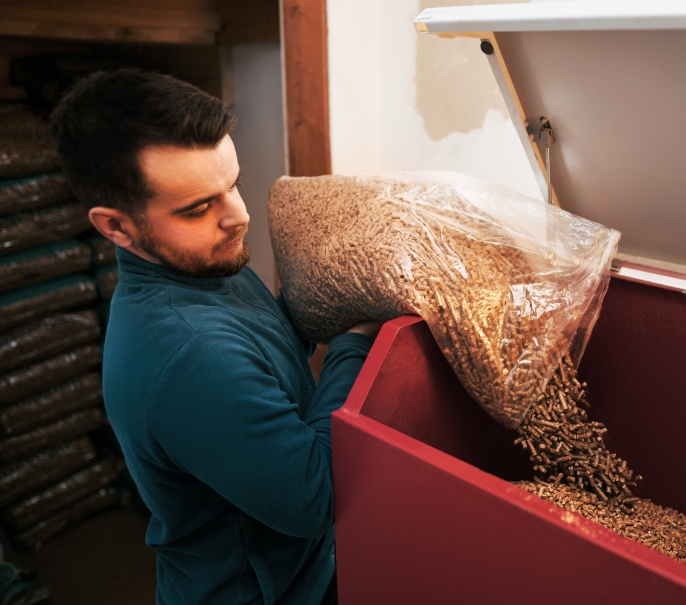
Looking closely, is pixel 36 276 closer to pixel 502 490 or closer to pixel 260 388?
pixel 260 388

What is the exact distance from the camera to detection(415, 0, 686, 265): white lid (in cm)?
63

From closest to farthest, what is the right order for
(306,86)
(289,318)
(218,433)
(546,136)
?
(218,433) → (546,136) → (289,318) → (306,86)

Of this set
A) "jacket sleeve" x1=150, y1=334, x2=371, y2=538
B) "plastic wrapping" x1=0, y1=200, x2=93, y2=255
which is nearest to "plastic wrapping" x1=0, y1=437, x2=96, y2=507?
"plastic wrapping" x1=0, y1=200, x2=93, y2=255

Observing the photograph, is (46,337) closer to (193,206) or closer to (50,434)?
(50,434)

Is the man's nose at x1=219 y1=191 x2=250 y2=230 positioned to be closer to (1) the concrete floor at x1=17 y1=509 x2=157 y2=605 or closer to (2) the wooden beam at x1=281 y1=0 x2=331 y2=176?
(2) the wooden beam at x1=281 y1=0 x2=331 y2=176

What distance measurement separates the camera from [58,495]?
6.49 feet

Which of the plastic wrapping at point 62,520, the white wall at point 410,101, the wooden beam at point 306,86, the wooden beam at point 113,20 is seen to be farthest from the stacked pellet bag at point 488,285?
the plastic wrapping at point 62,520

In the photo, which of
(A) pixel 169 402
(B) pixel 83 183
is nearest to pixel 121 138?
(B) pixel 83 183

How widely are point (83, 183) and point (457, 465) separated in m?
0.57

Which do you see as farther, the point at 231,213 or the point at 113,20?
the point at 113,20

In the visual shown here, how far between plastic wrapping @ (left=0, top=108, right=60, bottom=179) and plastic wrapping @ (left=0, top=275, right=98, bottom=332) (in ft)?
1.27

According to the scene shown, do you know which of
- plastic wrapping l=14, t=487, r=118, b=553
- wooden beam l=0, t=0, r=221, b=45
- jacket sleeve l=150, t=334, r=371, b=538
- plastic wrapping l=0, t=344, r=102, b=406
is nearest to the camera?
jacket sleeve l=150, t=334, r=371, b=538

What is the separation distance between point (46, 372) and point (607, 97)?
1.89m

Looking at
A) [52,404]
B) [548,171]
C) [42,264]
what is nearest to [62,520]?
[52,404]
